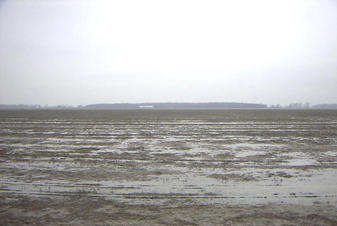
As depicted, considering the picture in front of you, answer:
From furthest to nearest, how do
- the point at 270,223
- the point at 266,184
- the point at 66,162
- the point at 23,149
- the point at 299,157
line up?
the point at 23,149, the point at 299,157, the point at 66,162, the point at 266,184, the point at 270,223

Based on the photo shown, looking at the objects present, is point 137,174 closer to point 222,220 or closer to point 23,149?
point 222,220

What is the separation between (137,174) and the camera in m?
9.58

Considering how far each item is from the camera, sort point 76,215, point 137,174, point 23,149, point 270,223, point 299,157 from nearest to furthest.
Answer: point 270,223, point 76,215, point 137,174, point 299,157, point 23,149

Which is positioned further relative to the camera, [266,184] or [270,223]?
[266,184]

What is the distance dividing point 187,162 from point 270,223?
6.48 metres

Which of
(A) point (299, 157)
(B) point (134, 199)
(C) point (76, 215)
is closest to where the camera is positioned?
(C) point (76, 215)

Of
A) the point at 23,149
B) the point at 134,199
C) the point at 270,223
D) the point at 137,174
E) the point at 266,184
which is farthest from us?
the point at 23,149

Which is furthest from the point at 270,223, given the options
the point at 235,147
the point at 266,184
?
the point at 235,147

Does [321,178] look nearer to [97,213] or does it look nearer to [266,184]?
[266,184]

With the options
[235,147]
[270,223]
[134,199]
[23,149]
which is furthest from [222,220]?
[23,149]

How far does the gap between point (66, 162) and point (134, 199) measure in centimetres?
604

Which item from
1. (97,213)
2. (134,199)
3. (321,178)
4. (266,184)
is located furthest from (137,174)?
(321,178)

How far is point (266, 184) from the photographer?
27.1 feet

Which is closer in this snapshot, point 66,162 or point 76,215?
point 76,215
